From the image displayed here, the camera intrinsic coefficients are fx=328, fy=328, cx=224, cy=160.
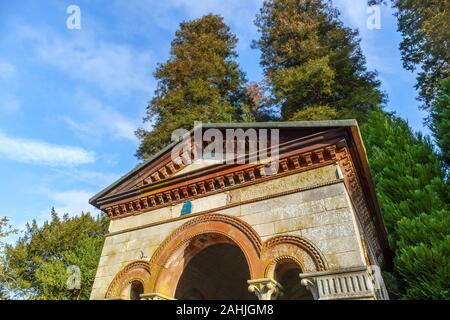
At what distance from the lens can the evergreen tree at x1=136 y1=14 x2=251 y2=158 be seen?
21.2 metres

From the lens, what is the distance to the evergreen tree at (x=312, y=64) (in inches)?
763

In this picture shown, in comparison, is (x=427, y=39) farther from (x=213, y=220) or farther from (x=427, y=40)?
(x=213, y=220)

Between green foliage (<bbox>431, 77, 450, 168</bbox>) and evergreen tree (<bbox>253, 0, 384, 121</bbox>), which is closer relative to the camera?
green foliage (<bbox>431, 77, 450, 168</bbox>)

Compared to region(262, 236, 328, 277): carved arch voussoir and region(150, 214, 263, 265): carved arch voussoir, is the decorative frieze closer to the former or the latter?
region(150, 214, 263, 265): carved arch voussoir

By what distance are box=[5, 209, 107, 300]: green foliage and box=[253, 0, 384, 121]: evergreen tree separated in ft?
57.4

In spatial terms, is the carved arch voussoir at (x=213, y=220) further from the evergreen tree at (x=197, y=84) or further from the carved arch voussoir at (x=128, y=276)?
the evergreen tree at (x=197, y=84)

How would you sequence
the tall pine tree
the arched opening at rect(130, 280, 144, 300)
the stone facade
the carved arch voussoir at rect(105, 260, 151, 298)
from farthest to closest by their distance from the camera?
the tall pine tree < the arched opening at rect(130, 280, 144, 300) < the carved arch voussoir at rect(105, 260, 151, 298) < the stone facade

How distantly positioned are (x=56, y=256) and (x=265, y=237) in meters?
25.7

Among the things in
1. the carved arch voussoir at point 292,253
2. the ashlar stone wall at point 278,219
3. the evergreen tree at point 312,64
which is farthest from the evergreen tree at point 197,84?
the carved arch voussoir at point 292,253

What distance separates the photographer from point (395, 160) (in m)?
11.3

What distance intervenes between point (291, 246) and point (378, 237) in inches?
222

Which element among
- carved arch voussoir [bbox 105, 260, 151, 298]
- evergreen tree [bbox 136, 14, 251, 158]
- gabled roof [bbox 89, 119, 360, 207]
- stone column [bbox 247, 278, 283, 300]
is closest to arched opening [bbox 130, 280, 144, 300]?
carved arch voussoir [bbox 105, 260, 151, 298]

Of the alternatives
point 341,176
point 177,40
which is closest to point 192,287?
point 341,176
